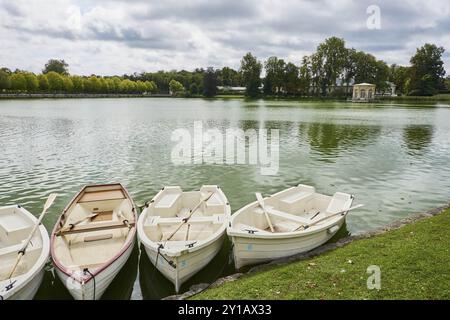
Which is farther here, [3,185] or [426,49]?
[426,49]

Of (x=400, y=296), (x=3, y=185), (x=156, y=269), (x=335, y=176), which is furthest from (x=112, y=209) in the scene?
(x=335, y=176)

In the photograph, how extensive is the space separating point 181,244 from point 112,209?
16.2ft

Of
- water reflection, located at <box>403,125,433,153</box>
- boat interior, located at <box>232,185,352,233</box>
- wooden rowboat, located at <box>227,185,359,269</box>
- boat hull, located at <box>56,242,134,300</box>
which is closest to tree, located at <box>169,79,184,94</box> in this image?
water reflection, located at <box>403,125,433,153</box>

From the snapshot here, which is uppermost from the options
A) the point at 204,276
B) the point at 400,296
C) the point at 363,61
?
the point at 363,61

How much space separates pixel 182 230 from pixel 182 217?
2.58ft

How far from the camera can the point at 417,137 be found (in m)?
35.2

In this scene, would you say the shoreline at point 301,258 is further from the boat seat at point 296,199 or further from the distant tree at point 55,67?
the distant tree at point 55,67

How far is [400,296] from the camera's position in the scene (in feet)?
22.7

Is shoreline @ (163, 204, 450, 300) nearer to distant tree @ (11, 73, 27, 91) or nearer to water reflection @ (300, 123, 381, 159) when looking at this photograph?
water reflection @ (300, 123, 381, 159)

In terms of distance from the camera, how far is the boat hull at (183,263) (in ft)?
28.2

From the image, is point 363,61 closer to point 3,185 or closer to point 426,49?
point 426,49

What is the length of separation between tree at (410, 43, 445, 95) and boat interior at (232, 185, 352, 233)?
13308 centimetres

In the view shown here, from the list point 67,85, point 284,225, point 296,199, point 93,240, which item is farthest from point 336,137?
point 67,85

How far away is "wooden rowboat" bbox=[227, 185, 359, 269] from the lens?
9.50 m
